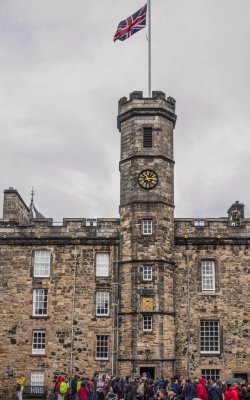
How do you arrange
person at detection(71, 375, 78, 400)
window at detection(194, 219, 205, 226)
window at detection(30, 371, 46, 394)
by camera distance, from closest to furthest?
1. person at detection(71, 375, 78, 400)
2. window at detection(30, 371, 46, 394)
3. window at detection(194, 219, 205, 226)

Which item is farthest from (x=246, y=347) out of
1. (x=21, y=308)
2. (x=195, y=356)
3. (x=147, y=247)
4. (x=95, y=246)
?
(x=21, y=308)

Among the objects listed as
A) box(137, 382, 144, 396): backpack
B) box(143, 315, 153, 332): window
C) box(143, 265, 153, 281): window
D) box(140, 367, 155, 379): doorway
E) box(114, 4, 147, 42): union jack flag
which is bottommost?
box(137, 382, 144, 396): backpack

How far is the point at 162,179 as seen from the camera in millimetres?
34688

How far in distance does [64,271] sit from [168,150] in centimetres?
978

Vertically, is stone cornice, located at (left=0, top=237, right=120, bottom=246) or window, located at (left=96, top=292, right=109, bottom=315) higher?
stone cornice, located at (left=0, top=237, right=120, bottom=246)

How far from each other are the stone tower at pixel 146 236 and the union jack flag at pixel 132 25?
385cm

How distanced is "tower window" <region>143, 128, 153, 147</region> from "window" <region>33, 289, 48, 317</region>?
35.3 feet

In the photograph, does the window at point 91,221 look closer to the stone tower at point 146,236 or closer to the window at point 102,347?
the stone tower at point 146,236

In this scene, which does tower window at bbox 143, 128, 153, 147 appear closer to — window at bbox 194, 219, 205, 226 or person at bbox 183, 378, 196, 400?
window at bbox 194, 219, 205, 226

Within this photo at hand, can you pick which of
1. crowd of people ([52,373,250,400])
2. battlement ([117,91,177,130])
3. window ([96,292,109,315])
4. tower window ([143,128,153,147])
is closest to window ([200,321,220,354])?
window ([96,292,109,315])

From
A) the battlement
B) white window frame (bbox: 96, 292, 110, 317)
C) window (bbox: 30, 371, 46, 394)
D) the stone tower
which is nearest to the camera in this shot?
the stone tower

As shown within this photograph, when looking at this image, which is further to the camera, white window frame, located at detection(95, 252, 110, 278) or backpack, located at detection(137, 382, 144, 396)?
white window frame, located at detection(95, 252, 110, 278)

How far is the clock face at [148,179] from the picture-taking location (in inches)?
1357

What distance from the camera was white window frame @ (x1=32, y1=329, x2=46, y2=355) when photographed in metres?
33.5
